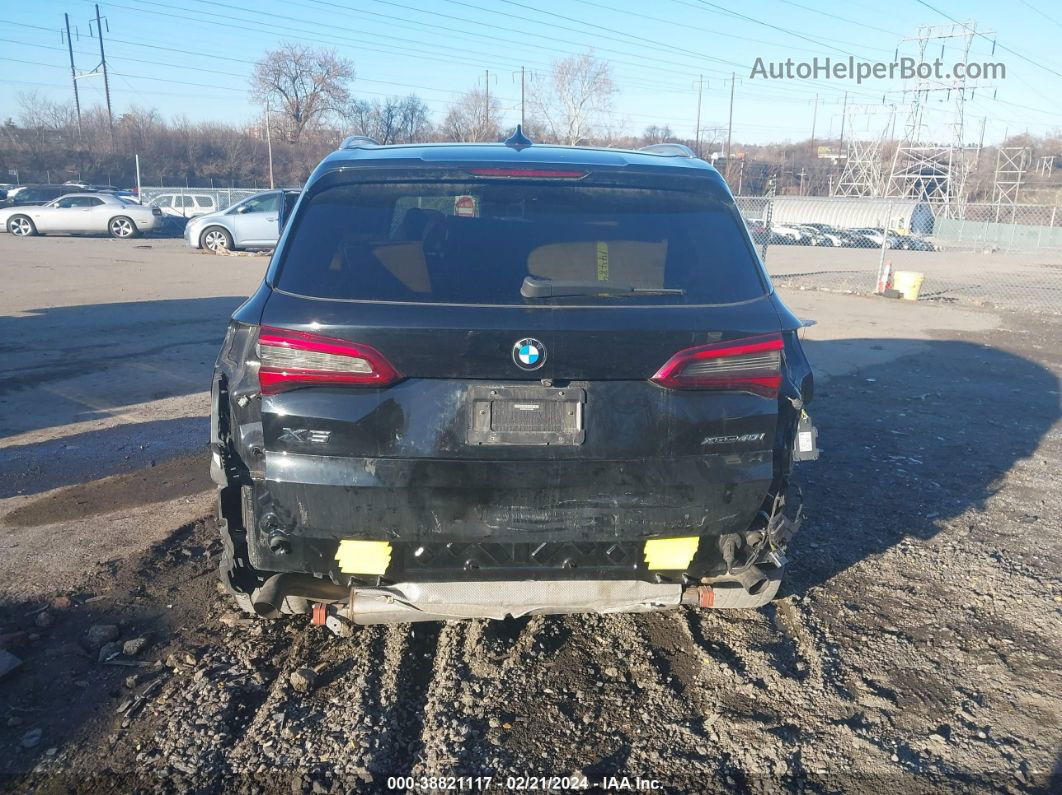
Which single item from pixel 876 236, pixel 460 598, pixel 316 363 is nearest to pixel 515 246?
pixel 316 363

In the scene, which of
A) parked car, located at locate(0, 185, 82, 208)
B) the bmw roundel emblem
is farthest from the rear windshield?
parked car, located at locate(0, 185, 82, 208)

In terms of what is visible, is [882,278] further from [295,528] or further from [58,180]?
[58,180]

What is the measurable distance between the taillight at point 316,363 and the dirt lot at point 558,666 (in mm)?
1224

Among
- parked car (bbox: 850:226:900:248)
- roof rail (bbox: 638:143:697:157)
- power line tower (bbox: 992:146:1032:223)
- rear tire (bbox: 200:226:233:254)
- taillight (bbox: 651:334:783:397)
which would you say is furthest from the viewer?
power line tower (bbox: 992:146:1032:223)

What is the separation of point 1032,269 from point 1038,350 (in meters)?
20.9

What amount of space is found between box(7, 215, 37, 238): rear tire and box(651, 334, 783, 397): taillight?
30735mm

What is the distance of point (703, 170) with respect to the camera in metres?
3.35

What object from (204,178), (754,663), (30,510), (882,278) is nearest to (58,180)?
(204,178)

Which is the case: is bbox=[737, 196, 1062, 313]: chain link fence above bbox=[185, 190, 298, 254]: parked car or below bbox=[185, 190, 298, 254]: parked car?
below

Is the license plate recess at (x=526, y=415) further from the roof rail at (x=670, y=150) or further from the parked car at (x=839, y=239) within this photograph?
the parked car at (x=839, y=239)

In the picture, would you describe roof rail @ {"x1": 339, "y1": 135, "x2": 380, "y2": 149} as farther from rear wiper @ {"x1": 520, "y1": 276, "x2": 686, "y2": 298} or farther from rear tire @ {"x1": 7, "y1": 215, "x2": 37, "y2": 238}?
rear tire @ {"x1": 7, "y1": 215, "x2": 37, "y2": 238}

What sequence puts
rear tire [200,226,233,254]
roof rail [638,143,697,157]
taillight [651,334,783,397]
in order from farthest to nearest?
1. rear tire [200,226,233,254]
2. roof rail [638,143,697,157]
3. taillight [651,334,783,397]

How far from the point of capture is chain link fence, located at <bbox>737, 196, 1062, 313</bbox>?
1788cm

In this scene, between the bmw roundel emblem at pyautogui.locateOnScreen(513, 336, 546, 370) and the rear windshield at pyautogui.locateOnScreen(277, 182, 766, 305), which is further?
the rear windshield at pyautogui.locateOnScreen(277, 182, 766, 305)
